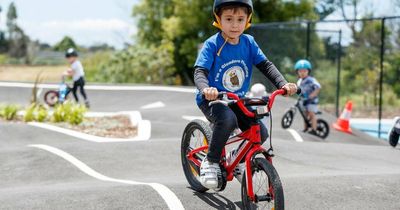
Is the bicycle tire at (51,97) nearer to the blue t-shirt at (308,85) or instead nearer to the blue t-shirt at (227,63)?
the blue t-shirt at (308,85)

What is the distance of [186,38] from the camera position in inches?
1373

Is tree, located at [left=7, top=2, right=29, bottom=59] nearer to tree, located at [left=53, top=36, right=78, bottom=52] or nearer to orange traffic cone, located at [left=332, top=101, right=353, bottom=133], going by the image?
tree, located at [left=53, top=36, right=78, bottom=52]

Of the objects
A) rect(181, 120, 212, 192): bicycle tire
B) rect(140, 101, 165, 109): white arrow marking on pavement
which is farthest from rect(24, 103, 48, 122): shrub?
rect(181, 120, 212, 192): bicycle tire

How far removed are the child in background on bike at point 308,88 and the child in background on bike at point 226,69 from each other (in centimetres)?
770

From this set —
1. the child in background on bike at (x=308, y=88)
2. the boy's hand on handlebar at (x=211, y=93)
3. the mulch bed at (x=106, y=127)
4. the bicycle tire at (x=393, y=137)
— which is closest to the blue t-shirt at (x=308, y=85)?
the child in background on bike at (x=308, y=88)

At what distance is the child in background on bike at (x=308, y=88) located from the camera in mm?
12523

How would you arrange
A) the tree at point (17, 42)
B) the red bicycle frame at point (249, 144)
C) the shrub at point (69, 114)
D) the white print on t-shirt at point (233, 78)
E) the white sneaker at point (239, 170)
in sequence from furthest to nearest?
the tree at point (17, 42), the shrub at point (69, 114), the white print on t-shirt at point (233, 78), the white sneaker at point (239, 170), the red bicycle frame at point (249, 144)

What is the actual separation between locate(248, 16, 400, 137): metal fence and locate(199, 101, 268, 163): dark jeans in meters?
12.6

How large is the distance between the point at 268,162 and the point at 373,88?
61.2 feet

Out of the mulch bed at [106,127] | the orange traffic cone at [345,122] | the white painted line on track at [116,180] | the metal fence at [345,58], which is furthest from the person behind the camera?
the metal fence at [345,58]

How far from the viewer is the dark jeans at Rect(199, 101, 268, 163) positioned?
4.56m

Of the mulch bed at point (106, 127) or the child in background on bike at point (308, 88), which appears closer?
the mulch bed at point (106, 127)

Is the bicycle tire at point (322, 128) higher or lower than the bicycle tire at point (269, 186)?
lower

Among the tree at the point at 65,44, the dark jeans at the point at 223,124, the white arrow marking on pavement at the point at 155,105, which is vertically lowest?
the white arrow marking on pavement at the point at 155,105
